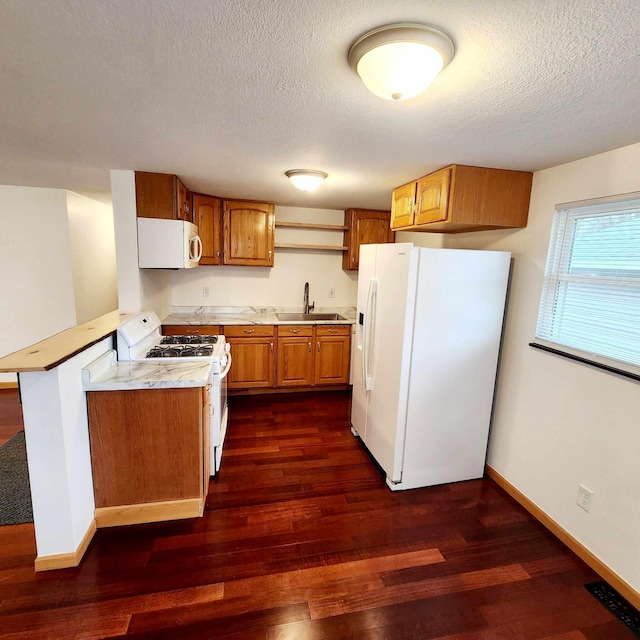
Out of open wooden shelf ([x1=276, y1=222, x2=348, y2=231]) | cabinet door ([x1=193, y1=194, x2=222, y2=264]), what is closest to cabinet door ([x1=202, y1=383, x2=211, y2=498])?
cabinet door ([x1=193, y1=194, x2=222, y2=264])

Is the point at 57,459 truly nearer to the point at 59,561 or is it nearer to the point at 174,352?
the point at 59,561

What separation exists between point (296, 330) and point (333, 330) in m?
0.44

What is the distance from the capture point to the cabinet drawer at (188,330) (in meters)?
3.56

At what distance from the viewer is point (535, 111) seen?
1435mm

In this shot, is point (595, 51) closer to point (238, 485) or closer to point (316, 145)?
point (316, 145)

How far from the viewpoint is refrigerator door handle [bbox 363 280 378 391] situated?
8.79 ft

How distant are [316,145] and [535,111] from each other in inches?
42.3

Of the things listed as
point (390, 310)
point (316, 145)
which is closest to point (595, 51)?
point (316, 145)

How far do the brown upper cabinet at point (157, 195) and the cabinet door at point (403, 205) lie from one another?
182cm

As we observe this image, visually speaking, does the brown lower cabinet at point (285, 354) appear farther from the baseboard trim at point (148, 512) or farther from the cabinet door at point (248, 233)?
the baseboard trim at point (148, 512)

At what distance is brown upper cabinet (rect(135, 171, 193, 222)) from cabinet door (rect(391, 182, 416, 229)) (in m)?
1.82

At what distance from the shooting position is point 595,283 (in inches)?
75.5

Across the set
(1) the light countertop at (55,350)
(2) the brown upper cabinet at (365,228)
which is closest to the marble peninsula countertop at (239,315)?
(2) the brown upper cabinet at (365,228)

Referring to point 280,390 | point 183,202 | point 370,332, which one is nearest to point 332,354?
point 280,390
